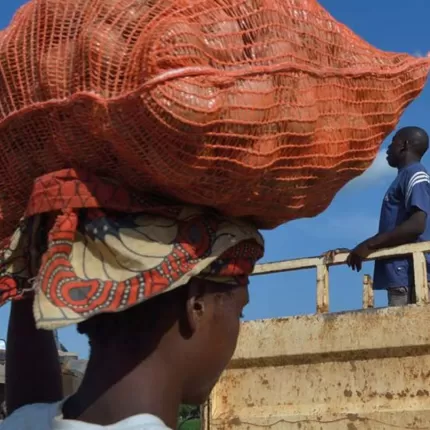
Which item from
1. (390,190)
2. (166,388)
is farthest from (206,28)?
(390,190)

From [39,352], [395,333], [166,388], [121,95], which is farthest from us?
[395,333]

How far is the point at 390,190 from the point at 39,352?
2.41m

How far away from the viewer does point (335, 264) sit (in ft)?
12.0

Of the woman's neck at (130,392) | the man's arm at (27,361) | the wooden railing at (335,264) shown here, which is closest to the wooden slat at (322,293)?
the wooden railing at (335,264)

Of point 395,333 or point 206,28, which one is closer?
point 206,28

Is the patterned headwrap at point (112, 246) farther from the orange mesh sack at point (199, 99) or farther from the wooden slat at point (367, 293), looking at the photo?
the wooden slat at point (367, 293)

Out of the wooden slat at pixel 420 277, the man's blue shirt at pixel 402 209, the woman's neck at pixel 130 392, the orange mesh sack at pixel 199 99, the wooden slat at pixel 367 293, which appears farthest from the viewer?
the wooden slat at pixel 367 293

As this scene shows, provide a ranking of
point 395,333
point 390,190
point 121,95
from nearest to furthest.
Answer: point 121,95
point 395,333
point 390,190

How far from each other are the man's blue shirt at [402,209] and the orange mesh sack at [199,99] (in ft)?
7.23

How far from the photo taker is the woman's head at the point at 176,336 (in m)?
1.24

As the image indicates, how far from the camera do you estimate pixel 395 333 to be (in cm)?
314

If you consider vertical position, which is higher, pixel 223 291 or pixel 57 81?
pixel 57 81

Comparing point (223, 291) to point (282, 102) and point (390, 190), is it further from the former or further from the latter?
point (390, 190)

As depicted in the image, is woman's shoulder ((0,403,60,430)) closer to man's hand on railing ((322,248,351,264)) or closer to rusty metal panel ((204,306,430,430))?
rusty metal panel ((204,306,430,430))
